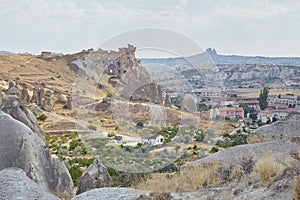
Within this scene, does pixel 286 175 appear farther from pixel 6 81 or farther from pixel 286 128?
pixel 6 81

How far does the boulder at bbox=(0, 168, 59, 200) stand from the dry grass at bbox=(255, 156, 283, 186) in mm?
3253

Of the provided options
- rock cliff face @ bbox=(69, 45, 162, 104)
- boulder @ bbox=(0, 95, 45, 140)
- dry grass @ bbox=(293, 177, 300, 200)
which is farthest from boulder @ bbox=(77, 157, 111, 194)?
rock cliff face @ bbox=(69, 45, 162, 104)

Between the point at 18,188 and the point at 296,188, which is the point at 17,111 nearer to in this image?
the point at 18,188

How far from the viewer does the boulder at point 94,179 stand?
8.77m

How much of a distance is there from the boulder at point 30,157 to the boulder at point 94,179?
0.40 m

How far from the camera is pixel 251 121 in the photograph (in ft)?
162

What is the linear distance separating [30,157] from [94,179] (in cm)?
202

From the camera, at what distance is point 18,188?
5.86 meters

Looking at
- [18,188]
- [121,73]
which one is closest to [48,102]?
[121,73]

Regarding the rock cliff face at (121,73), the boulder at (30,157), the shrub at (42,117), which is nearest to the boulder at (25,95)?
the shrub at (42,117)

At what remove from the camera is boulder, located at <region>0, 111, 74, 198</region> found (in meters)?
7.27

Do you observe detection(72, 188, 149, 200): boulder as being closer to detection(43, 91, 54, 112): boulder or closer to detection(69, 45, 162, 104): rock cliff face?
detection(69, 45, 162, 104): rock cliff face

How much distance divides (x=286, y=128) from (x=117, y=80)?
41.1 meters

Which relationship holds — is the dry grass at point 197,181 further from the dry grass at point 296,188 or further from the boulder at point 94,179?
the boulder at point 94,179
